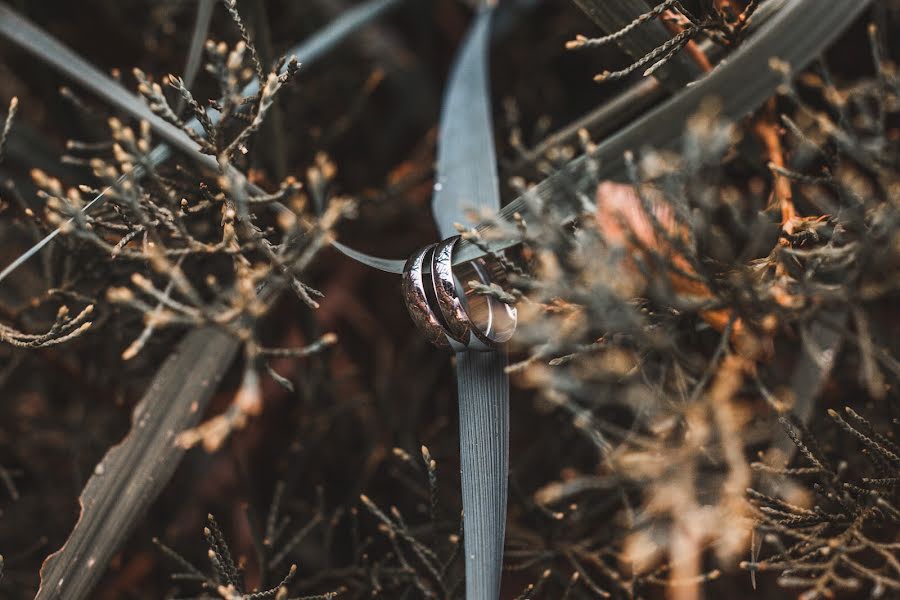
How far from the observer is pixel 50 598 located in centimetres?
58

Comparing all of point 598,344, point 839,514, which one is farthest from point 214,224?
point 839,514

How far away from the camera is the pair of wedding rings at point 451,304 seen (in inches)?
21.9

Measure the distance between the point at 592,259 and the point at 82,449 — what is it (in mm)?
758

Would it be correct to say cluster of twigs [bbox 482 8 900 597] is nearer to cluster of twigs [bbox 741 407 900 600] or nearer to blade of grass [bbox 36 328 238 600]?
cluster of twigs [bbox 741 407 900 600]

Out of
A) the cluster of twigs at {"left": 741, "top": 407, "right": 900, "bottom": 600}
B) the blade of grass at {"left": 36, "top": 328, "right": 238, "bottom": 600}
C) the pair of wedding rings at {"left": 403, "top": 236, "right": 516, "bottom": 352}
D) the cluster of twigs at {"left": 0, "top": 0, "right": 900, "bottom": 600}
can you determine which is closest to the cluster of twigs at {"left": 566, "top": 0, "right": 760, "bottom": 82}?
the cluster of twigs at {"left": 0, "top": 0, "right": 900, "bottom": 600}

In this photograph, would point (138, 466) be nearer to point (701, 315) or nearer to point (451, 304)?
point (451, 304)

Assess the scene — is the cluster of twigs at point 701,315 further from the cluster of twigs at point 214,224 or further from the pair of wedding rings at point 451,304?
the cluster of twigs at point 214,224

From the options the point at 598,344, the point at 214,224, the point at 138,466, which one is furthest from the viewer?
the point at 214,224

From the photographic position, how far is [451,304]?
554 millimetres

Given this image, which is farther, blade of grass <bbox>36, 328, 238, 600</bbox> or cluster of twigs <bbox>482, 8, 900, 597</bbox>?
blade of grass <bbox>36, 328, 238, 600</bbox>

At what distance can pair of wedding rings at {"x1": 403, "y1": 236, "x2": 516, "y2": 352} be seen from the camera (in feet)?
1.83

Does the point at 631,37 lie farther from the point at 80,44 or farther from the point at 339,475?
the point at 80,44

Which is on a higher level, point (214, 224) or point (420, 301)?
point (214, 224)

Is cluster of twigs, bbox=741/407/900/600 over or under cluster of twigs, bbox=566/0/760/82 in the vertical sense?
under
